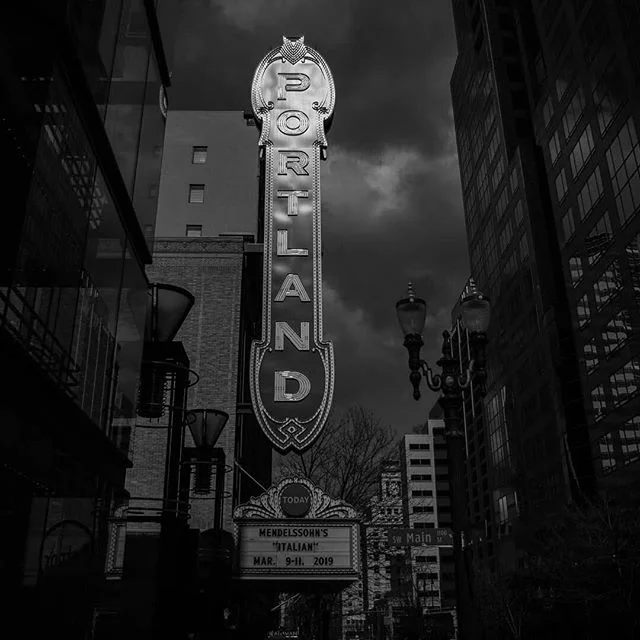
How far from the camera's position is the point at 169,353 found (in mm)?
10305

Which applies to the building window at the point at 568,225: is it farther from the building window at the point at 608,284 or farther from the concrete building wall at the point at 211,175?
the concrete building wall at the point at 211,175

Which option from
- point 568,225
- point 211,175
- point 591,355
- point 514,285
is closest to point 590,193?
point 568,225

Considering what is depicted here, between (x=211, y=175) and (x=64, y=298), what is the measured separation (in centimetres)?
3193

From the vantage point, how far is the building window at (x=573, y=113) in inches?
2442

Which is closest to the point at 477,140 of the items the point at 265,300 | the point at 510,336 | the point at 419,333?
the point at 510,336

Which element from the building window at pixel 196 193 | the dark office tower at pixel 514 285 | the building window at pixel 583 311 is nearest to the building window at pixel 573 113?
the dark office tower at pixel 514 285

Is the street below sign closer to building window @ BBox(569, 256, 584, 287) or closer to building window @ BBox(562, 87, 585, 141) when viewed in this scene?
building window @ BBox(569, 256, 584, 287)

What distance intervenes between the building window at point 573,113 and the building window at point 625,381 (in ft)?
76.5

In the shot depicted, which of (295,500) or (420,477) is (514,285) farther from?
(420,477)

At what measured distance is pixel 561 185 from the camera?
2628 inches

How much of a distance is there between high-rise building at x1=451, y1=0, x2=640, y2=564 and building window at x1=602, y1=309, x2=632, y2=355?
0.10m

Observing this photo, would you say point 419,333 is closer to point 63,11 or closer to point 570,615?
point 63,11

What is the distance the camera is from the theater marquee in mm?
16641

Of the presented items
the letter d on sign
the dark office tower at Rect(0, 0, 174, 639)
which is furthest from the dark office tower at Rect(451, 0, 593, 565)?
the dark office tower at Rect(0, 0, 174, 639)
